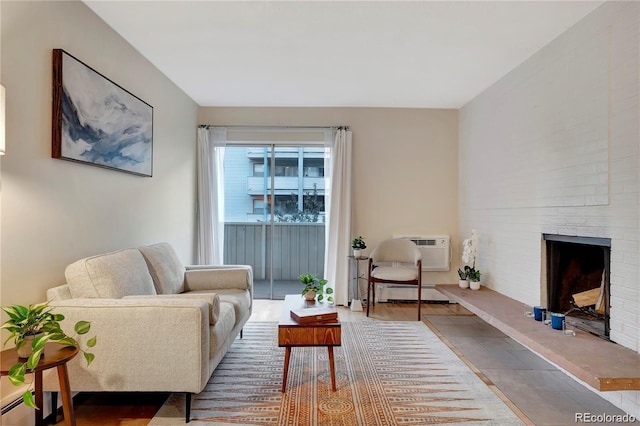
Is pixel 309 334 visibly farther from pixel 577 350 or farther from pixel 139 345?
pixel 577 350

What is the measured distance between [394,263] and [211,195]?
7.91 ft

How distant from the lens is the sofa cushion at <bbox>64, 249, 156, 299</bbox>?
2158mm

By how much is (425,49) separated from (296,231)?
276 centimetres

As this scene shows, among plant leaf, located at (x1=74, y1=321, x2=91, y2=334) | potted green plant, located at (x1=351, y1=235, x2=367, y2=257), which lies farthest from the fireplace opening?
plant leaf, located at (x1=74, y1=321, x2=91, y2=334)

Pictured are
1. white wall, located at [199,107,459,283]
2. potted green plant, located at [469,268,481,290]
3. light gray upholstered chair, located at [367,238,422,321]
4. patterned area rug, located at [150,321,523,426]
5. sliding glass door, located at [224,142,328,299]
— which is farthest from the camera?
sliding glass door, located at [224,142,328,299]

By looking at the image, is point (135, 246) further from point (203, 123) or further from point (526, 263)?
point (526, 263)

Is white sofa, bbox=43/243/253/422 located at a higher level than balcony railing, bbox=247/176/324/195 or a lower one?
lower

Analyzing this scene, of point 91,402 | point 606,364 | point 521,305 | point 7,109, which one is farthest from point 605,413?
point 7,109

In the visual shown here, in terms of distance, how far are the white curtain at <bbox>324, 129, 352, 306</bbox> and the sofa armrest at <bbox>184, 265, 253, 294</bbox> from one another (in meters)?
1.56

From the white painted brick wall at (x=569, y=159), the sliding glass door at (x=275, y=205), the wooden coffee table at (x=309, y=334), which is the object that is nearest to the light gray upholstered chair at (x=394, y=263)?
the white painted brick wall at (x=569, y=159)

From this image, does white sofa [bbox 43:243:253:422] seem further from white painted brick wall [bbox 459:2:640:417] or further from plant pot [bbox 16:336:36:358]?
white painted brick wall [bbox 459:2:640:417]

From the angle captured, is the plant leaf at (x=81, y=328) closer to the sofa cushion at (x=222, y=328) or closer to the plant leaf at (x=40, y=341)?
the plant leaf at (x=40, y=341)

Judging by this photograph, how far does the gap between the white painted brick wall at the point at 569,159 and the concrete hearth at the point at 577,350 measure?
0.16 metres

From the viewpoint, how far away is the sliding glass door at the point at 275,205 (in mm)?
5023
